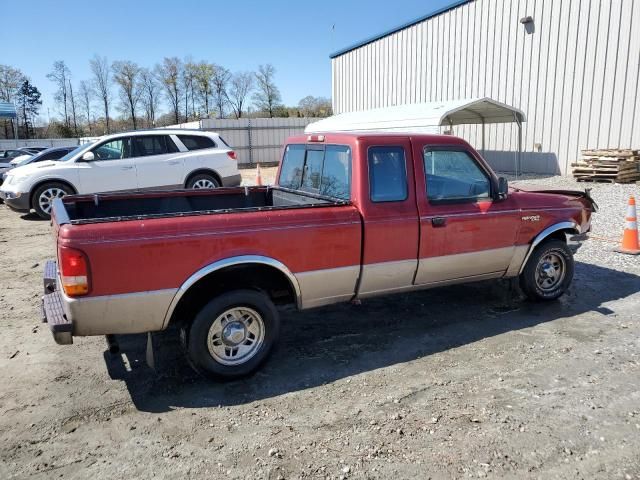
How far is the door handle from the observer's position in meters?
4.52

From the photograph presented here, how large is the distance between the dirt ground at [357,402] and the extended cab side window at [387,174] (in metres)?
1.36

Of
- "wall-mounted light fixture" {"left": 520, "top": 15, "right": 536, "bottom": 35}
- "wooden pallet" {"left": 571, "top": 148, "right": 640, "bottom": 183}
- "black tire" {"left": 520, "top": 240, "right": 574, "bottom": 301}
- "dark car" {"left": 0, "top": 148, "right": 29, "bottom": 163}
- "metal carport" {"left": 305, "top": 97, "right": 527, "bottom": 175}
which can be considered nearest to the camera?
"black tire" {"left": 520, "top": 240, "right": 574, "bottom": 301}

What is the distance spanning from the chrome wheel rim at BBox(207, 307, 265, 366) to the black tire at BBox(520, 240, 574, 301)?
121 inches

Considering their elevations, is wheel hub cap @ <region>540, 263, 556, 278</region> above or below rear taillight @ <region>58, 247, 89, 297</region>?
below

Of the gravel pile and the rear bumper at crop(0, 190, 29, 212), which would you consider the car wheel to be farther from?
the gravel pile

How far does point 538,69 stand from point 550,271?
49.0 feet

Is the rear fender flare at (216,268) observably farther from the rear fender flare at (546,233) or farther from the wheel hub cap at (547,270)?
the wheel hub cap at (547,270)

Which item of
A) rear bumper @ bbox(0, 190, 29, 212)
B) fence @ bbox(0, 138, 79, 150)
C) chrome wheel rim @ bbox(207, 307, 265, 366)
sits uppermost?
fence @ bbox(0, 138, 79, 150)

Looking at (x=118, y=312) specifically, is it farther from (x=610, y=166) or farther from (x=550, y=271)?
(x=610, y=166)

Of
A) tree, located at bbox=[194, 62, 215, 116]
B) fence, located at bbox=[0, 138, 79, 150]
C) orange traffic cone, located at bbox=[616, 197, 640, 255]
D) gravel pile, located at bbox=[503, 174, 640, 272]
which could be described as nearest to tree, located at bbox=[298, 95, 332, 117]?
tree, located at bbox=[194, 62, 215, 116]

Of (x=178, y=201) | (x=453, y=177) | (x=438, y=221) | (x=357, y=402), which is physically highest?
(x=453, y=177)

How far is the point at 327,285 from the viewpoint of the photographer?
416 cm

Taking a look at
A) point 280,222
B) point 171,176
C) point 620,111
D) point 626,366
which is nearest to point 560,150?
point 620,111

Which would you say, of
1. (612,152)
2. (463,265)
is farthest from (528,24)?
(463,265)
